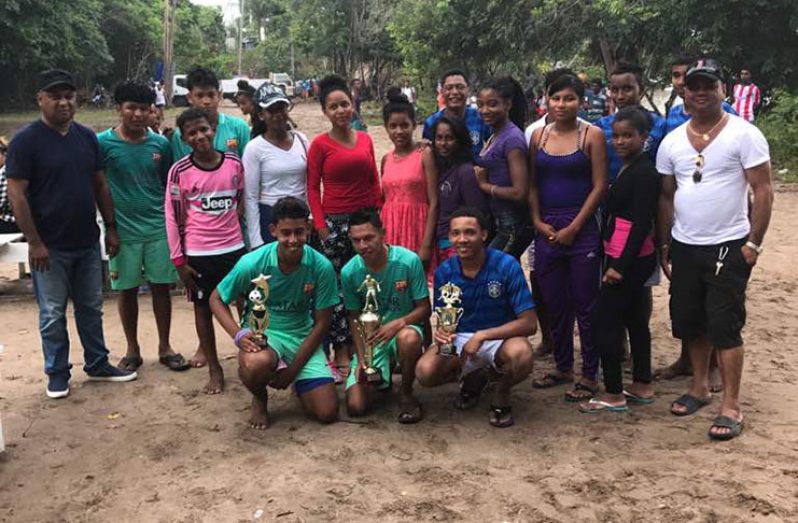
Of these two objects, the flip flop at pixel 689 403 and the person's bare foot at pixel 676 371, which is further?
the person's bare foot at pixel 676 371

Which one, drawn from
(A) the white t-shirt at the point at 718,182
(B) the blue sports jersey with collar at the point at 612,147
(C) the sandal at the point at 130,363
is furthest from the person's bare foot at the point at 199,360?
(A) the white t-shirt at the point at 718,182

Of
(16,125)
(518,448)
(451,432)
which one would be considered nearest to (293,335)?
(451,432)

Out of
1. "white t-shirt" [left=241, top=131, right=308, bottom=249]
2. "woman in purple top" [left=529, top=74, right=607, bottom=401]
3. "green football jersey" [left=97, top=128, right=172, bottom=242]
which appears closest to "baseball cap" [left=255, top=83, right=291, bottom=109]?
"white t-shirt" [left=241, top=131, right=308, bottom=249]

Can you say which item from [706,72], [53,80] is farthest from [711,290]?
[53,80]

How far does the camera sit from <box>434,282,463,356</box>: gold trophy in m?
3.91

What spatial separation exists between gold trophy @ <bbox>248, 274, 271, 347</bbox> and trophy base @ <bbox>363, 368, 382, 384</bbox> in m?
0.59

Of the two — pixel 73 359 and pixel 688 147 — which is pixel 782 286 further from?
pixel 73 359

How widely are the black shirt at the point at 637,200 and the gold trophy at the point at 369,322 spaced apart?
129 centimetres

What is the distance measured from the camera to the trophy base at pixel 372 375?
4.09 metres

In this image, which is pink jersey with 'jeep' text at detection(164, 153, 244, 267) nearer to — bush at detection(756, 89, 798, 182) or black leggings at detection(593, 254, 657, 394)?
black leggings at detection(593, 254, 657, 394)

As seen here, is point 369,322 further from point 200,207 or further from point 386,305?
point 200,207

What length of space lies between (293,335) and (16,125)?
23.2 meters

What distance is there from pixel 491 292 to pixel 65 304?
2.61 m

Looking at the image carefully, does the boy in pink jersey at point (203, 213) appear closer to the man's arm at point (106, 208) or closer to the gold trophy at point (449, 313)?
the man's arm at point (106, 208)
